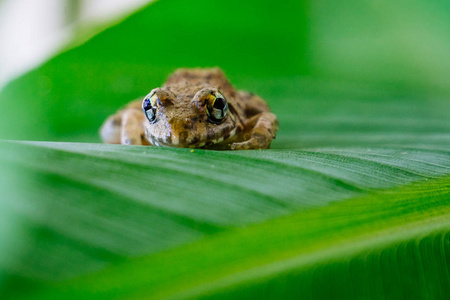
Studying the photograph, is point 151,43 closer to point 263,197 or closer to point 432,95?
point 432,95

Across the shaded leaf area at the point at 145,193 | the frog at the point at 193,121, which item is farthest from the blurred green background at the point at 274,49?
the shaded leaf area at the point at 145,193

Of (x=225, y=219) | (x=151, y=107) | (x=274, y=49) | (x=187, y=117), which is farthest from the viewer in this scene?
(x=274, y=49)

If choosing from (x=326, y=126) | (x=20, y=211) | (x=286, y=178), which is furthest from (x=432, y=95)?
(x=20, y=211)

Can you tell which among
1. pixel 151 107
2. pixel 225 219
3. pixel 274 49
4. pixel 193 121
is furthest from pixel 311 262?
pixel 274 49

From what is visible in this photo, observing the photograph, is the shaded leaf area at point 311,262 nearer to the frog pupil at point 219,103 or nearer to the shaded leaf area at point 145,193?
the shaded leaf area at point 145,193

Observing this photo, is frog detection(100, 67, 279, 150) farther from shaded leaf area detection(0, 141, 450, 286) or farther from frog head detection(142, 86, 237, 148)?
shaded leaf area detection(0, 141, 450, 286)

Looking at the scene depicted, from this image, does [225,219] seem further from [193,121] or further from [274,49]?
[274,49]
